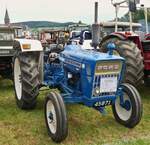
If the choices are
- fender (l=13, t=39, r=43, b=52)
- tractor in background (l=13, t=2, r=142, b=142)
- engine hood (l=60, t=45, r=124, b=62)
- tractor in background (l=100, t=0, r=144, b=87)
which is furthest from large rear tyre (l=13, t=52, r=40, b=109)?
tractor in background (l=100, t=0, r=144, b=87)

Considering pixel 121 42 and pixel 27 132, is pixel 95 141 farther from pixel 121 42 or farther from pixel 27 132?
pixel 121 42

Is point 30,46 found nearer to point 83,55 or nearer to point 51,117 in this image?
point 83,55

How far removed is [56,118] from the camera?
16.3 ft

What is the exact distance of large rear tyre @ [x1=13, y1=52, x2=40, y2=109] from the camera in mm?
6402

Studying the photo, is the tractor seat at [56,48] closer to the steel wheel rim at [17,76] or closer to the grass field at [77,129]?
the steel wheel rim at [17,76]

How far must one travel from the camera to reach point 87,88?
525 centimetres

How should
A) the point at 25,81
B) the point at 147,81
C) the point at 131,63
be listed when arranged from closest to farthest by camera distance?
1. the point at 25,81
2. the point at 131,63
3. the point at 147,81

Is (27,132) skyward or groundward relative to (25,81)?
groundward

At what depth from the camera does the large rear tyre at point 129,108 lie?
5.44 metres

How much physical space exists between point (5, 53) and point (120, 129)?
440 centimetres

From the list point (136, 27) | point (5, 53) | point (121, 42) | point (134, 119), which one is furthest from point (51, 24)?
point (134, 119)

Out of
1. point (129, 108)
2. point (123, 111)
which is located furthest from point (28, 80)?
point (129, 108)

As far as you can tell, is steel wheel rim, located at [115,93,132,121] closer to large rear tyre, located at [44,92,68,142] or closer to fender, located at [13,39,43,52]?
large rear tyre, located at [44,92,68,142]

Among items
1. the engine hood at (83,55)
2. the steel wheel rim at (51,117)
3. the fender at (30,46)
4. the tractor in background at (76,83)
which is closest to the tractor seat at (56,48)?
the tractor in background at (76,83)
